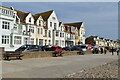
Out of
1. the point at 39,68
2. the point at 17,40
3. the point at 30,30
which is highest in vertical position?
the point at 30,30

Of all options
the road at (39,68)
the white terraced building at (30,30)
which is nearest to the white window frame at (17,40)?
the white terraced building at (30,30)

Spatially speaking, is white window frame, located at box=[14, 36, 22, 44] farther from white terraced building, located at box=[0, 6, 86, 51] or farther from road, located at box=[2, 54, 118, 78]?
road, located at box=[2, 54, 118, 78]

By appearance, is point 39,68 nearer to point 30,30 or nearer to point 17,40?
point 17,40

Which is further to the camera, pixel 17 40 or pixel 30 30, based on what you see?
pixel 30 30

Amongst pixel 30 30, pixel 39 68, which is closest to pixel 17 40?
pixel 30 30

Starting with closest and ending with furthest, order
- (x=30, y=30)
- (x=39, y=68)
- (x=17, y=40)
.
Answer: (x=39, y=68) → (x=17, y=40) → (x=30, y=30)

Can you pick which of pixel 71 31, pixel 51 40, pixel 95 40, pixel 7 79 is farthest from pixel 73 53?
pixel 95 40

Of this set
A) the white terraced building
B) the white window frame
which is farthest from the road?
the white window frame

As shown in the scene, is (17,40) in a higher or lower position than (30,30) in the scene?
lower

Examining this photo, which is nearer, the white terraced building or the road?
the road

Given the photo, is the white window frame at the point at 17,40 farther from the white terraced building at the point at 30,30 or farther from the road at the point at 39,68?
the road at the point at 39,68

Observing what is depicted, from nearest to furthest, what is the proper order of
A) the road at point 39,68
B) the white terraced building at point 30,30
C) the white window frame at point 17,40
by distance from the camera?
the road at point 39,68 < the white terraced building at point 30,30 < the white window frame at point 17,40

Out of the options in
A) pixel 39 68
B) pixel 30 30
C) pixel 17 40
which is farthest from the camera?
pixel 30 30

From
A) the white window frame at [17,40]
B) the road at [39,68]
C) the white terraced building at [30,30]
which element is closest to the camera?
the road at [39,68]
